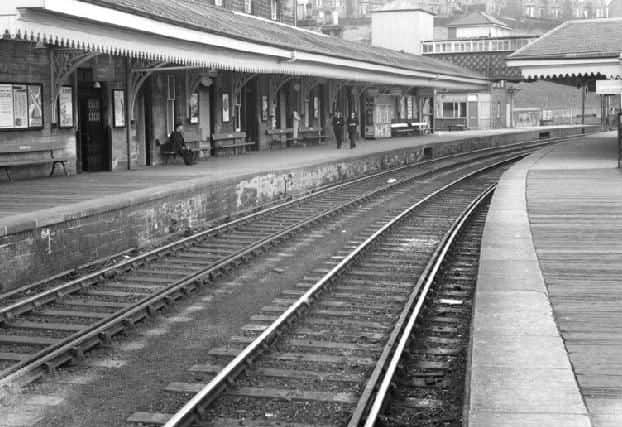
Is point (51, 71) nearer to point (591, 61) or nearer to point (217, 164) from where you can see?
point (217, 164)

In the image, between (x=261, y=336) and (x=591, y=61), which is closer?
(x=261, y=336)

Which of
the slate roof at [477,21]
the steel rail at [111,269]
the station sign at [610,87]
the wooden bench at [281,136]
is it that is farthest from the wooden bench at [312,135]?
the slate roof at [477,21]

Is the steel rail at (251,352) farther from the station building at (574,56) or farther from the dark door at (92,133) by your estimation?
the station building at (574,56)

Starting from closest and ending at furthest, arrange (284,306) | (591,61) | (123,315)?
1. (123,315)
2. (284,306)
3. (591,61)

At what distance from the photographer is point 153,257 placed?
39.7 ft

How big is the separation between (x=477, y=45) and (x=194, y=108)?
1337 inches

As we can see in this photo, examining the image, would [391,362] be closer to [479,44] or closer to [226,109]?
[226,109]

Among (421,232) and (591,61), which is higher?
(591,61)

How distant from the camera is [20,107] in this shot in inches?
632

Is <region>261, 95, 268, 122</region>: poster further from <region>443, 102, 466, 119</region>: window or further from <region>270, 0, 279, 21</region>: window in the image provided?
<region>443, 102, 466, 119</region>: window

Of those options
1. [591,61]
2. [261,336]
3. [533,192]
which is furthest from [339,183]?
[261,336]

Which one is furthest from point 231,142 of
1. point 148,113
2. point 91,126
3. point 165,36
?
point 165,36

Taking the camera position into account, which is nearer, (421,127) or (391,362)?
(391,362)

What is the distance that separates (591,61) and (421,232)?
49.8 feet
